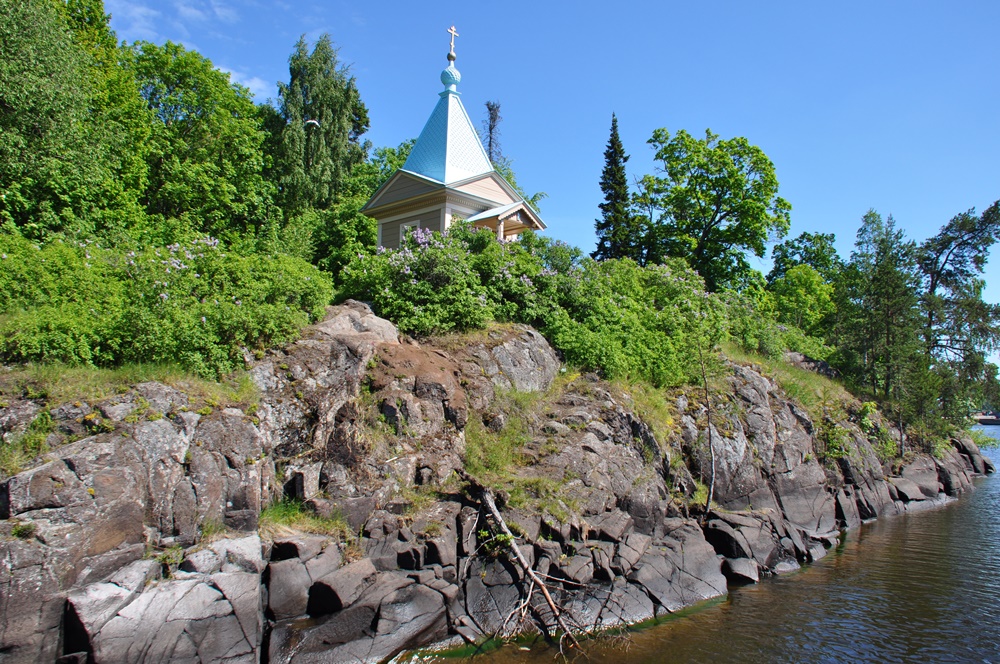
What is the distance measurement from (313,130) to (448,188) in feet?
39.0

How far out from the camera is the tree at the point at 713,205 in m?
32.8

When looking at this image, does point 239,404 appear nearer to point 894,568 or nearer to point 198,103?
point 894,568

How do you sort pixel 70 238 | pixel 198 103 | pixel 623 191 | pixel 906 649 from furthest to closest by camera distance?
pixel 623 191, pixel 198 103, pixel 70 238, pixel 906 649

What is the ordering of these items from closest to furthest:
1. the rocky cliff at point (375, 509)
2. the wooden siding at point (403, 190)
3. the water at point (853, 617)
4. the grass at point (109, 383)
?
the rocky cliff at point (375, 509)
the grass at point (109, 383)
the water at point (853, 617)
the wooden siding at point (403, 190)

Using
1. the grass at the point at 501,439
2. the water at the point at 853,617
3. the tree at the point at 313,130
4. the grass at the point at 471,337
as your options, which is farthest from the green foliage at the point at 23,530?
the tree at the point at 313,130

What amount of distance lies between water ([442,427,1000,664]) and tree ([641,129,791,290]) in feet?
64.3

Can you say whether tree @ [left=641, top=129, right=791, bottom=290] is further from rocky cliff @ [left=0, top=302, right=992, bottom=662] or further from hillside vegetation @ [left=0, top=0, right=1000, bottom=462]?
rocky cliff @ [left=0, top=302, right=992, bottom=662]

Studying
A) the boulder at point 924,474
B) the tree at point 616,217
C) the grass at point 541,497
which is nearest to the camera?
the grass at point 541,497

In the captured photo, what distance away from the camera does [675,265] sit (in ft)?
89.0

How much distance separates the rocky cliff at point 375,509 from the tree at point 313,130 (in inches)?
653

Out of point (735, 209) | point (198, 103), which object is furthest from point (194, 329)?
point (735, 209)

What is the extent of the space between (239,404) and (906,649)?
12.5 meters

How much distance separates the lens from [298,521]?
1102 cm

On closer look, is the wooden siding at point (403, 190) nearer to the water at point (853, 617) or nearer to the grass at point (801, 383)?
the grass at point (801, 383)
